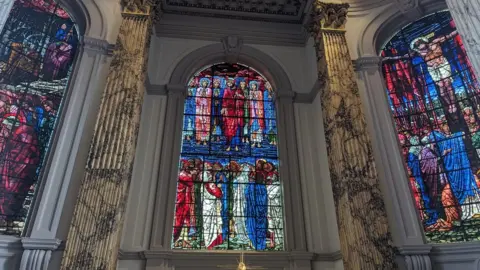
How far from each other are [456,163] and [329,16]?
3884 mm

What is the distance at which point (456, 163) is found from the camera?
6.57 metres

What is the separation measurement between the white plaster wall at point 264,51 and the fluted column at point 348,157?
1.08 metres

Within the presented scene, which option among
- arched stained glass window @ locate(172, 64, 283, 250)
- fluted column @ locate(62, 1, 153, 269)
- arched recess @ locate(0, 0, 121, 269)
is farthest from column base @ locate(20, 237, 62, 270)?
arched stained glass window @ locate(172, 64, 283, 250)

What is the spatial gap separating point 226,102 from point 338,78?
2893 millimetres

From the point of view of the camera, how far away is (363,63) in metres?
7.63

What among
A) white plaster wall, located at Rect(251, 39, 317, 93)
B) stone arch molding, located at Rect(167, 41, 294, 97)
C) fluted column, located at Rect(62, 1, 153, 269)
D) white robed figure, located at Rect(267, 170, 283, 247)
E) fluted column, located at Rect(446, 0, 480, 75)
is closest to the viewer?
fluted column, located at Rect(446, 0, 480, 75)

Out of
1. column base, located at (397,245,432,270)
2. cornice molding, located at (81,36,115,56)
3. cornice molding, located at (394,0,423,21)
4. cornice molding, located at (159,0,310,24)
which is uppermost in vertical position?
cornice molding, located at (159,0,310,24)

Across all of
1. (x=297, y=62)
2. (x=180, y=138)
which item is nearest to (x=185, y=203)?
(x=180, y=138)

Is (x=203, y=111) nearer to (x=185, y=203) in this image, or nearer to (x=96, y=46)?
(x=185, y=203)

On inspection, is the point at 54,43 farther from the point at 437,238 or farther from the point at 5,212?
the point at 437,238

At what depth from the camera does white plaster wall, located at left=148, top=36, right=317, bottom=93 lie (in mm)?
8336

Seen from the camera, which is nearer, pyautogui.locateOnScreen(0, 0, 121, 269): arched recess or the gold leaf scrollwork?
pyautogui.locateOnScreen(0, 0, 121, 269): arched recess

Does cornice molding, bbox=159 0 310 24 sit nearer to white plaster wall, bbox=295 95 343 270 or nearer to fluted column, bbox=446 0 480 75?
white plaster wall, bbox=295 95 343 270

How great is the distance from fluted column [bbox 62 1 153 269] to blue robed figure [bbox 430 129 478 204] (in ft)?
19.1
